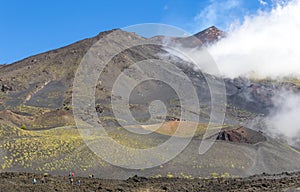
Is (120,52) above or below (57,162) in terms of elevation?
above

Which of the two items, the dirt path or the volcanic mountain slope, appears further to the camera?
the volcanic mountain slope

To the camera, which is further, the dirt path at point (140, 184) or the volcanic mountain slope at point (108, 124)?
the volcanic mountain slope at point (108, 124)

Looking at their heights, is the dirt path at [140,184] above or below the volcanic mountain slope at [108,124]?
below

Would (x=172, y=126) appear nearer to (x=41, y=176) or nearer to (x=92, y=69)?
(x=41, y=176)

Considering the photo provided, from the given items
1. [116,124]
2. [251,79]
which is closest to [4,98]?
[116,124]

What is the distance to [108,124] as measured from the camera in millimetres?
81375

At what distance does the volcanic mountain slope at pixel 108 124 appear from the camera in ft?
176

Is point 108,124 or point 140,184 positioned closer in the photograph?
point 140,184

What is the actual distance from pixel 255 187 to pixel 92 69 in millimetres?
98284

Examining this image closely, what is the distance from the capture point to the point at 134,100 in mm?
123250

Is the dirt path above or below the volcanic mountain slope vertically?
below

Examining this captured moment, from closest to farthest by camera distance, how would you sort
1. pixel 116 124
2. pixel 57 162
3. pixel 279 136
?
pixel 57 162, pixel 116 124, pixel 279 136

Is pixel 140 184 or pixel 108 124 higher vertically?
pixel 108 124

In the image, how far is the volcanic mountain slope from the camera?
53.8 metres
